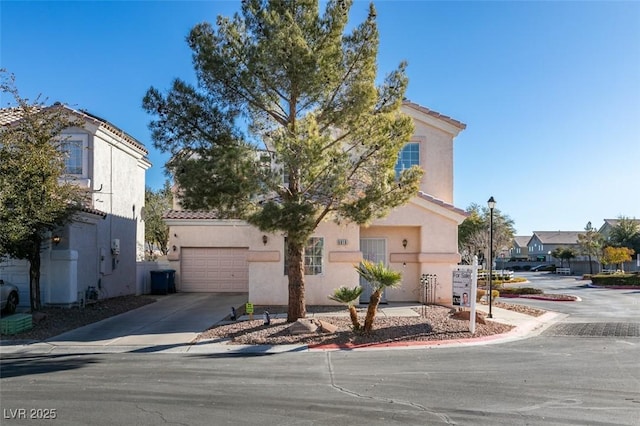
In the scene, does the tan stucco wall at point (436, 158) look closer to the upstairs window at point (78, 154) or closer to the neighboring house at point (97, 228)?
the neighboring house at point (97, 228)

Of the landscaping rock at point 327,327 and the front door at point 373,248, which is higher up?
the front door at point 373,248

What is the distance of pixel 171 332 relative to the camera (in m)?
A: 14.1

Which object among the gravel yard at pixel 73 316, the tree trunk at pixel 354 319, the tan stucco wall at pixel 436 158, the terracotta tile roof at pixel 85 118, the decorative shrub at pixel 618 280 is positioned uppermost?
the terracotta tile roof at pixel 85 118

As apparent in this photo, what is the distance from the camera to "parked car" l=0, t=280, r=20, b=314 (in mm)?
15953

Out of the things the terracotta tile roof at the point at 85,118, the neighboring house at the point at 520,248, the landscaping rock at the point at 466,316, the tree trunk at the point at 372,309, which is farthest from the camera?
the neighboring house at the point at 520,248

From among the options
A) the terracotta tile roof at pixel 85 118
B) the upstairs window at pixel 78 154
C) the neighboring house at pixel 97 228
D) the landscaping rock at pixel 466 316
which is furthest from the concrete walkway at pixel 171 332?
the terracotta tile roof at pixel 85 118

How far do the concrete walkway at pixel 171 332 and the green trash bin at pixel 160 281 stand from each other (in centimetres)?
343

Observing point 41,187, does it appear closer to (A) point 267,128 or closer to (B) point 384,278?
(A) point 267,128

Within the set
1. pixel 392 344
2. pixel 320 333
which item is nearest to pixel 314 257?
pixel 320 333

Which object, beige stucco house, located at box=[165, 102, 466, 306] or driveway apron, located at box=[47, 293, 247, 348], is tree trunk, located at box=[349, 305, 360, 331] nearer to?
driveway apron, located at box=[47, 293, 247, 348]

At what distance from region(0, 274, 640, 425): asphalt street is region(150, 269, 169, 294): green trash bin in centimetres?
1245

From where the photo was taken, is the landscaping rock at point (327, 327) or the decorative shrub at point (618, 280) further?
the decorative shrub at point (618, 280)

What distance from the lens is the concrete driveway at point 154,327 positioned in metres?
12.8

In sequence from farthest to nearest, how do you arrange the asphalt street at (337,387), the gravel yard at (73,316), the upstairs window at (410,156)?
the upstairs window at (410,156) < the gravel yard at (73,316) < the asphalt street at (337,387)
